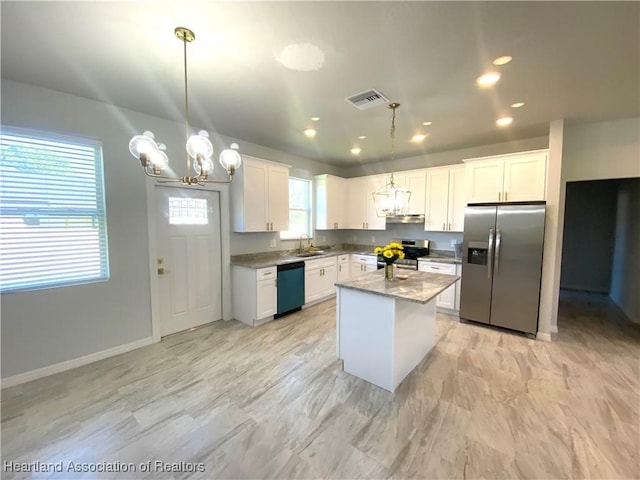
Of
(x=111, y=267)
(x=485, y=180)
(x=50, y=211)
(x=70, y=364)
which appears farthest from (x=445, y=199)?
(x=70, y=364)

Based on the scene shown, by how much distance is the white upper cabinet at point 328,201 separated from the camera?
5473 mm

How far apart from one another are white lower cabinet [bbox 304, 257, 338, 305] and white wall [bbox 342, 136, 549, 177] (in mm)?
2303

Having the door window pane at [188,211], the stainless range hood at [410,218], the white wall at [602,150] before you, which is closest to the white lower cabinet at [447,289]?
the stainless range hood at [410,218]

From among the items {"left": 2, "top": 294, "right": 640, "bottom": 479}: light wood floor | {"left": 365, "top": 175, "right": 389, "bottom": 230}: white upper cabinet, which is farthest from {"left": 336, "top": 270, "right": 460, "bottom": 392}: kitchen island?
{"left": 365, "top": 175, "right": 389, "bottom": 230}: white upper cabinet

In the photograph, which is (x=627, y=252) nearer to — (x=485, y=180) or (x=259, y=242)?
(x=485, y=180)

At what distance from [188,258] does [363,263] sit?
3.22 metres

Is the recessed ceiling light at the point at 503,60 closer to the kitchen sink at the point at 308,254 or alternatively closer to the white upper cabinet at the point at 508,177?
the white upper cabinet at the point at 508,177

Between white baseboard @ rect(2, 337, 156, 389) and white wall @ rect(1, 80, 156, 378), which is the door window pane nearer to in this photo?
white wall @ rect(1, 80, 156, 378)

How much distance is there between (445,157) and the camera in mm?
4980

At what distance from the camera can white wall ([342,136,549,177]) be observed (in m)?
4.16

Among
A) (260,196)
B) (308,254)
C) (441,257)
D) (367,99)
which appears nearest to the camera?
(367,99)

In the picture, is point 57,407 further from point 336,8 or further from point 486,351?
point 486,351

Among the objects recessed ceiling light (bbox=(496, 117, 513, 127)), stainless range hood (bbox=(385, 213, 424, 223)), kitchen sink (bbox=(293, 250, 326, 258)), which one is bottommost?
kitchen sink (bbox=(293, 250, 326, 258))

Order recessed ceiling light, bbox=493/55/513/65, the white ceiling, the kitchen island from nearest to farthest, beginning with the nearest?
1. the white ceiling
2. recessed ceiling light, bbox=493/55/513/65
3. the kitchen island
